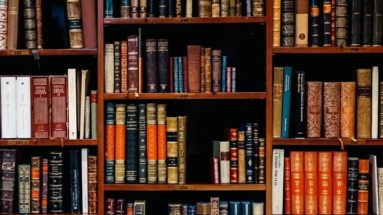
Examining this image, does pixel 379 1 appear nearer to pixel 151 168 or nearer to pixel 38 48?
pixel 151 168

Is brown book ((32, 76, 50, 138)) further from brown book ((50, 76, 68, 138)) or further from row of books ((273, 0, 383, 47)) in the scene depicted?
row of books ((273, 0, 383, 47))

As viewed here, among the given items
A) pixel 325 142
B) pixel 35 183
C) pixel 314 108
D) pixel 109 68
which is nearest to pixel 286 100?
pixel 314 108

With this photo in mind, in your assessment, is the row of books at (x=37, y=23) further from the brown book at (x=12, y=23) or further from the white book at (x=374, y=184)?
the white book at (x=374, y=184)

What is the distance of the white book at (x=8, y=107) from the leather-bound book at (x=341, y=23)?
4.34ft

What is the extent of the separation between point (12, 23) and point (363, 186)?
5.15 feet

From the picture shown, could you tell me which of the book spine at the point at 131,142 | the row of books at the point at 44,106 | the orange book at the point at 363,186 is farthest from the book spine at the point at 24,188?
the orange book at the point at 363,186

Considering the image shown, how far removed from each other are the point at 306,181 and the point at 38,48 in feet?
4.01

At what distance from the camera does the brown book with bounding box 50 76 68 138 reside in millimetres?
2074

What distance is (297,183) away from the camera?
2.07 m

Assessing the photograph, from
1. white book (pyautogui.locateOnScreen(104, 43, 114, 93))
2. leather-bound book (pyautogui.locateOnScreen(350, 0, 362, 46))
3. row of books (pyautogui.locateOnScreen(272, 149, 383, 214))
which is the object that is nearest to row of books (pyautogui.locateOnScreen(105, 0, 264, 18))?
white book (pyautogui.locateOnScreen(104, 43, 114, 93))

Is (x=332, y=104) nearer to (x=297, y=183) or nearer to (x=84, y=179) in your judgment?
(x=297, y=183)

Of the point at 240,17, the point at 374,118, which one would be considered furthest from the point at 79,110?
the point at 374,118

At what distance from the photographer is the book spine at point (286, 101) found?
206 centimetres

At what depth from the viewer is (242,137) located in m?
2.07
